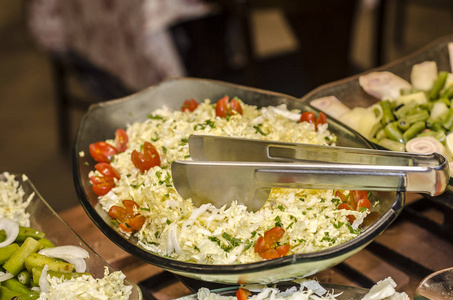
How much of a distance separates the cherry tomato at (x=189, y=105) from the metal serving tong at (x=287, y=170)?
32 centimetres

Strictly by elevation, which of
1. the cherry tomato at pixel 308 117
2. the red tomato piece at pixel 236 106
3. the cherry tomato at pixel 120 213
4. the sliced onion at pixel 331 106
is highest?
the red tomato piece at pixel 236 106

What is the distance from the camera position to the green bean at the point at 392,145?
52.9 inches

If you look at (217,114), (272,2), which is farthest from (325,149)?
(272,2)

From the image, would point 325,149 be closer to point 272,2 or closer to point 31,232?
point 31,232

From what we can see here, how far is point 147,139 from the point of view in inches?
56.4

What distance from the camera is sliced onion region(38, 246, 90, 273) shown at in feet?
3.57

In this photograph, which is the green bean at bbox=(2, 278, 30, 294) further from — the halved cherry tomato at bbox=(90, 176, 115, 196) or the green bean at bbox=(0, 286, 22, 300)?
the halved cherry tomato at bbox=(90, 176, 115, 196)

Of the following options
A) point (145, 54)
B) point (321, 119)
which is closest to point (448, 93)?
point (321, 119)

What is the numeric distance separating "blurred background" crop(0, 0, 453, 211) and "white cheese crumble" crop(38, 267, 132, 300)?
1914mm

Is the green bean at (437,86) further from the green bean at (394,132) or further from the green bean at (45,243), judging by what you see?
the green bean at (45,243)

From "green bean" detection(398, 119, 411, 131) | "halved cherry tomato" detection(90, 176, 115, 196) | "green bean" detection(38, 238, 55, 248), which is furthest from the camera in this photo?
"green bean" detection(398, 119, 411, 131)

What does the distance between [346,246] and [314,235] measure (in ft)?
0.38

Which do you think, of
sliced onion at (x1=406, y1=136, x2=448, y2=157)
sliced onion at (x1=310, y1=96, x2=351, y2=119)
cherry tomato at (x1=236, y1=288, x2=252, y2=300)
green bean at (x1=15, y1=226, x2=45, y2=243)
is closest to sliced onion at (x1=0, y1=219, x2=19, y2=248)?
green bean at (x1=15, y1=226, x2=45, y2=243)

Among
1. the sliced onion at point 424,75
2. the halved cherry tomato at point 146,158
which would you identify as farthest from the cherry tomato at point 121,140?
the sliced onion at point 424,75
